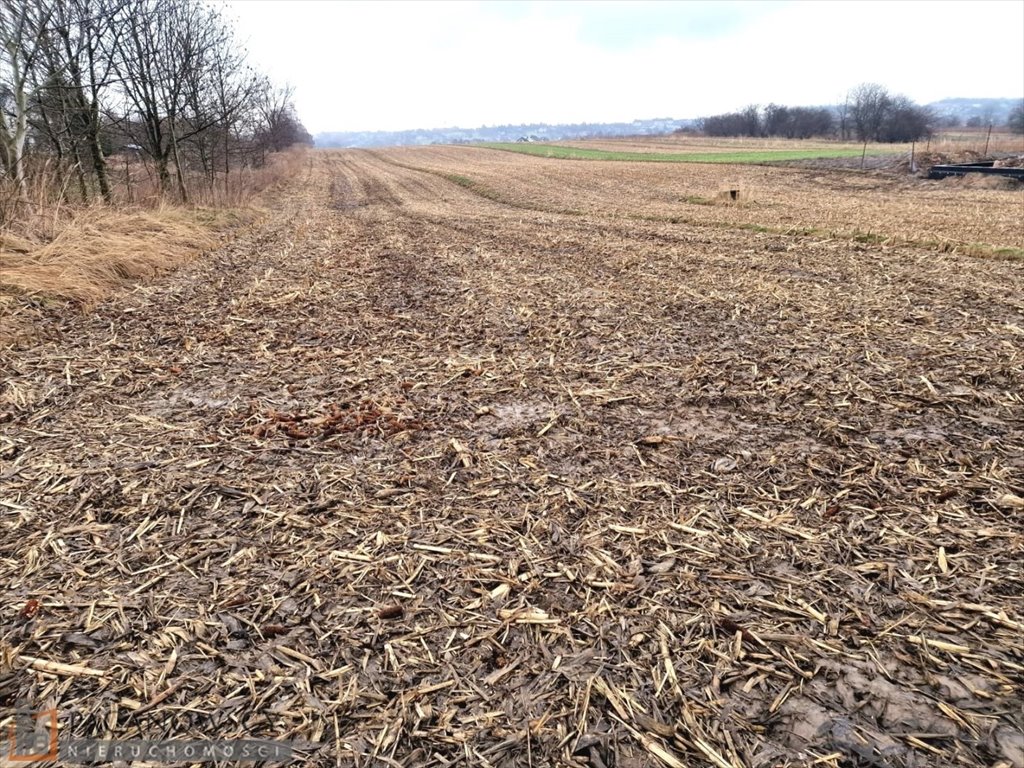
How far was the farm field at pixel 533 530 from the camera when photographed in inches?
77.3

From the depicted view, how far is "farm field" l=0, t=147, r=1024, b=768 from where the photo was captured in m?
1.96

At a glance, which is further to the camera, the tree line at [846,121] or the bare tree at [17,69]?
the tree line at [846,121]

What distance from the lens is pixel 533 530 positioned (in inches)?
114

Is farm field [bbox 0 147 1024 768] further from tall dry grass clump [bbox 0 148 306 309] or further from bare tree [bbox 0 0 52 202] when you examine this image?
bare tree [bbox 0 0 52 202]

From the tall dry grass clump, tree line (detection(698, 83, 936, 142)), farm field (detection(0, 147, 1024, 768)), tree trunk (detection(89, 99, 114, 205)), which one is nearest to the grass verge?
the tall dry grass clump

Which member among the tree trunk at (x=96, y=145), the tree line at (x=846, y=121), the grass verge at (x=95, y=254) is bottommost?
the grass verge at (x=95, y=254)

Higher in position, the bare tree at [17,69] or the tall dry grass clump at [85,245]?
the bare tree at [17,69]

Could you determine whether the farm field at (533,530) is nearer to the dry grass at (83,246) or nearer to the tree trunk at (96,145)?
the dry grass at (83,246)

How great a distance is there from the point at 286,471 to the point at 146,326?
420cm

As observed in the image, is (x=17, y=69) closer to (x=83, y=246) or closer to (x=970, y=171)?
(x=83, y=246)

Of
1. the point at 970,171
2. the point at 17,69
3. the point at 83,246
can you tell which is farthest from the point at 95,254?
the point at 970,171

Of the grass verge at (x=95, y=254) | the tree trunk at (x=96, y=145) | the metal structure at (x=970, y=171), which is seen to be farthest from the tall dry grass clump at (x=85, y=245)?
the metal structure at (x=970, y=171)

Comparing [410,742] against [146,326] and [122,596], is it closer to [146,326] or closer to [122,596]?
[122,596]

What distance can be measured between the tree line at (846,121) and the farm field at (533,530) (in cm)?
7343
